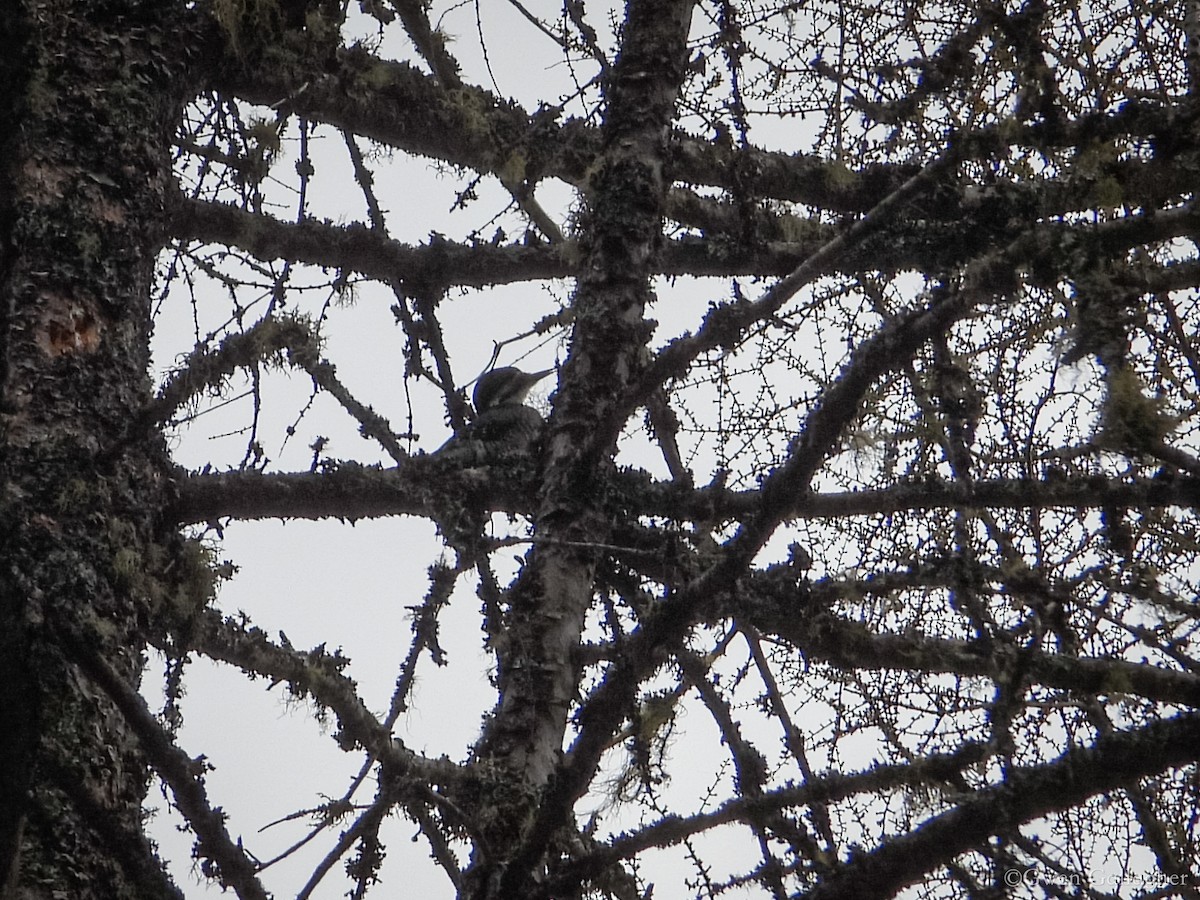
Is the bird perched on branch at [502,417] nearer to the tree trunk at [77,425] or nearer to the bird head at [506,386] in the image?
the bird head at [506,386]

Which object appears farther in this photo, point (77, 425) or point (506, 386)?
point (506, 386)

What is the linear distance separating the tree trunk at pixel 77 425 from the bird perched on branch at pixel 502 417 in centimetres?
86

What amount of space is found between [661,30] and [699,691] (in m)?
1.83

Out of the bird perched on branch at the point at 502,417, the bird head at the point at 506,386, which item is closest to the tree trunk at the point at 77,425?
the bird perched on branch at the point at 502,417

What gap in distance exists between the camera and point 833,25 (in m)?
3.74

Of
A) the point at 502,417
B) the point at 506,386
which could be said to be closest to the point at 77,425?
the point at 502,417

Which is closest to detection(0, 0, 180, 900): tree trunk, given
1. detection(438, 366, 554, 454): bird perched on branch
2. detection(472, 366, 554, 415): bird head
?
detection(438, 366, 554, 454): bird perched on branch

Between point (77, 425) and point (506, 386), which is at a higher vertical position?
point (506, 386)

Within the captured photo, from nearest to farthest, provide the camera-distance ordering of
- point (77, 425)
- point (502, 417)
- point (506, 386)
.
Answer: point (77, 425) < point (502, 417) < point (506, 386)

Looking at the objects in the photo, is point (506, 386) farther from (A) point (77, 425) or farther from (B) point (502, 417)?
(A) point (77, 425)

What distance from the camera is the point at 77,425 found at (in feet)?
7.86

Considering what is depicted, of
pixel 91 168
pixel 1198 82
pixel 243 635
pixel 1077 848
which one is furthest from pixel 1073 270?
pixel 91 168

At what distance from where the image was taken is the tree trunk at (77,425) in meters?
1.87

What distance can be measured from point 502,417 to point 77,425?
2.23m
